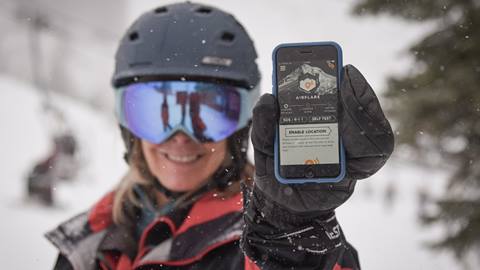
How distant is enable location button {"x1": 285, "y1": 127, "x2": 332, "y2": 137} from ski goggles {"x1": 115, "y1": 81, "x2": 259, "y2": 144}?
1.17 m

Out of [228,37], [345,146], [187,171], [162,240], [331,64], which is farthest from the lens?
[228,37]

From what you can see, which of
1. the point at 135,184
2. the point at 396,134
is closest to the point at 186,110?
the point at 135,184

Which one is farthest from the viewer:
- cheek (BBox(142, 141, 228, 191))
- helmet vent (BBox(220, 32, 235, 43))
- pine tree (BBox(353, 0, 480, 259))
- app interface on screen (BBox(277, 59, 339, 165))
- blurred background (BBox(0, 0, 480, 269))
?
blurred background (BBox(0, 0, 480, 269))

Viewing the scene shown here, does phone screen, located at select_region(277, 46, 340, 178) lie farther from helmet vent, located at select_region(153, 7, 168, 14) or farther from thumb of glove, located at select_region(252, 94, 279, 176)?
helmet vent, located at select_region(153, 7, 168, 14)

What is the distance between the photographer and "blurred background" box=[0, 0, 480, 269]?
497 cm

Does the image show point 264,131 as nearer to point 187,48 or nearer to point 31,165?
point 187,48

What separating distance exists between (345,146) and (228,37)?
1.82 metres

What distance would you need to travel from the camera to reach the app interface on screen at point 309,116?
1.40 m

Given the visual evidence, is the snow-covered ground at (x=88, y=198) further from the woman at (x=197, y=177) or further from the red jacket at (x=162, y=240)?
the red jacket at (x=162, y=240)

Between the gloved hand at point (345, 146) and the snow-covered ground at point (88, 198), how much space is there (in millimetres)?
2148

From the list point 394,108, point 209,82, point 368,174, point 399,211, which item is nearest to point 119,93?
point 209,82

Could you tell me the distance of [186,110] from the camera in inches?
103

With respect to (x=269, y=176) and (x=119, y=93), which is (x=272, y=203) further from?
(x=119, y=93)

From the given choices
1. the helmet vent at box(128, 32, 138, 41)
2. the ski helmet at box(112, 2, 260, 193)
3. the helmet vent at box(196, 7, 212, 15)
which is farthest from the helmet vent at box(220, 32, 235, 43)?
the helmet vent at box(128, 32, 138, 41)
